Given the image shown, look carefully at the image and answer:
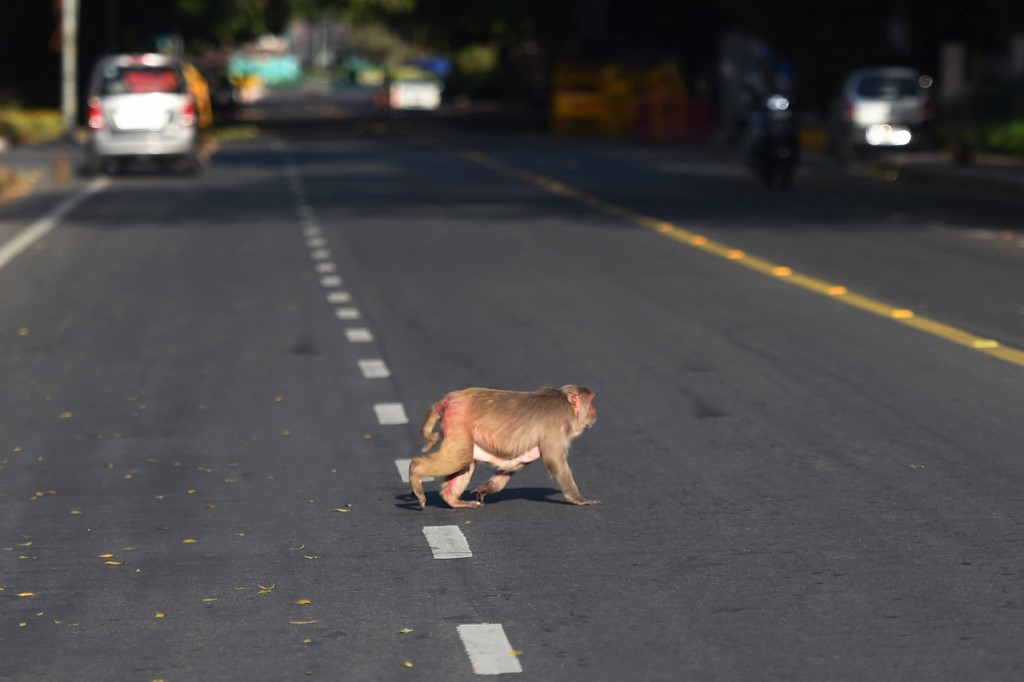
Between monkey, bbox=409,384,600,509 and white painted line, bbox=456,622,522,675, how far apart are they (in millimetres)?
1537

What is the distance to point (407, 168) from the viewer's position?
4034 cm

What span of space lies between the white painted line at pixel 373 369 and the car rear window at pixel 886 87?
3251cm

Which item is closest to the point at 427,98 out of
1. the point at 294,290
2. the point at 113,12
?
the point at 113,12

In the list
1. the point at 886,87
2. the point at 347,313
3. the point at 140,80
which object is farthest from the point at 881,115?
the point at 347,313

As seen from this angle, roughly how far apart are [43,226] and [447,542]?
18.6m

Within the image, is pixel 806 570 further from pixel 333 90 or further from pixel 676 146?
pixel 333 90

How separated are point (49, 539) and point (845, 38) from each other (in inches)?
2029

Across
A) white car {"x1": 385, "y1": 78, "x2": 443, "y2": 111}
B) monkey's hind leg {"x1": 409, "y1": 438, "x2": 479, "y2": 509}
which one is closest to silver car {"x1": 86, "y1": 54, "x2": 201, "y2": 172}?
monkey's hind leg {"x1": 409, "y1": 438, "x2": 479, "y2": 509}

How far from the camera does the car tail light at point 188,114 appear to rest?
37.0 m

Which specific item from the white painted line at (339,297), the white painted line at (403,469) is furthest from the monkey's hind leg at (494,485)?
the white painted line at (339,297)

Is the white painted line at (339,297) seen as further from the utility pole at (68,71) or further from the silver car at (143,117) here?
the utility pole at (68,71)

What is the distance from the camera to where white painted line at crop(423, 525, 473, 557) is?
7.61 m

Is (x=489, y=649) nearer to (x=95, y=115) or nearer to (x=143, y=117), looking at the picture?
(x=143, y=117)

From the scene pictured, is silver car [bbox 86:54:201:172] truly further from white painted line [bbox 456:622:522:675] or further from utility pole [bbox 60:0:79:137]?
white painted line [bbox 456:622:522:675]
